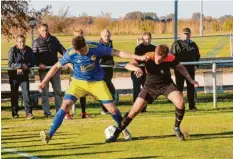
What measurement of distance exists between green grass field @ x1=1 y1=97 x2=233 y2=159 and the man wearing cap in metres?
0.52

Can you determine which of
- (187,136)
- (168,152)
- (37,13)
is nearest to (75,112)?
(187,136)

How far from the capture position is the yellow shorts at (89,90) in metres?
12.3

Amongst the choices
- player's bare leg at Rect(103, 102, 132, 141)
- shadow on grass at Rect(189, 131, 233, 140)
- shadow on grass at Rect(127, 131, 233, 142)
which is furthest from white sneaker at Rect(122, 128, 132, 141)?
shadow on grass at Rect(189, 131, 233, 140)

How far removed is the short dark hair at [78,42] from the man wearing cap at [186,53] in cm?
563

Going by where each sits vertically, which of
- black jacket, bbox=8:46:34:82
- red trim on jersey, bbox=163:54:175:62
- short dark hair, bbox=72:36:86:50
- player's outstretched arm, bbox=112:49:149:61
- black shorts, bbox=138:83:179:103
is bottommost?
black shorts, bbox=138:83:179:103

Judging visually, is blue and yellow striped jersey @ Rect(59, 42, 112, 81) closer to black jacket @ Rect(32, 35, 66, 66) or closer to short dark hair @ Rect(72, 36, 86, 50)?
short dark hair @ Rect(72, 36, 86, 50)

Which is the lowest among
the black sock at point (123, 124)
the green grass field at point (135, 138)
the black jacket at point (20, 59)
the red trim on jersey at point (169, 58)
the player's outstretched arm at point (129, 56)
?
the green grass field at point (135, 138)

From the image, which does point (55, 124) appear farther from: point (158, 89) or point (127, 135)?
point (158, 89)

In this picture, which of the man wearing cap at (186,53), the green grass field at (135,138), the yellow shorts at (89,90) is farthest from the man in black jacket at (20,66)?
the yellow shorts at (89,90)

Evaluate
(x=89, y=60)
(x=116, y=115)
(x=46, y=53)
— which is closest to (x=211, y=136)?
(x=116, y=115)

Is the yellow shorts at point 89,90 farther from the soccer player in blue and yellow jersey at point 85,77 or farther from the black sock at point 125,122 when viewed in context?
the black sock at point 125,122

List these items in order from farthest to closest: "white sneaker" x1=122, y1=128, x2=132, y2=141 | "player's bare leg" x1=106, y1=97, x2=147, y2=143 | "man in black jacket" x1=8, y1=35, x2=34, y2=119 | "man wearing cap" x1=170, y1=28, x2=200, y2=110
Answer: "man wearing cap" x1=170, y1=28, x2=200, y2=110 → "man in black jacket" x1=8, y1=35, x2=34, y2=119 → "white sneaker" x1=122, y1=128, x2=132, y2=141 → "player's bare leg" x1=106, y1=97, x2=147, y2=143

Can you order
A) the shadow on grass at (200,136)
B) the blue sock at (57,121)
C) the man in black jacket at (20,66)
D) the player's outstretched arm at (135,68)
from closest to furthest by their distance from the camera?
the player's outstretched arm at (135,68) < the blue sock at (57,121) < the shadow on grass at (200,136) < the man in black jacket at (20,66)

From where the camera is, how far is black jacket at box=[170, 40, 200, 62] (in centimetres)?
1733
